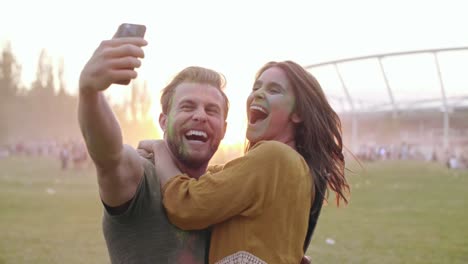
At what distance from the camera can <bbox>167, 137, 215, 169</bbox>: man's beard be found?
2605 millimetres

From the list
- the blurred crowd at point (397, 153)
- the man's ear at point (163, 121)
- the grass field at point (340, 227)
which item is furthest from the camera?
the blurred crowd at point (397, 153)

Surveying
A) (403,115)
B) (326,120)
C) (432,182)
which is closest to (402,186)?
(432,182)

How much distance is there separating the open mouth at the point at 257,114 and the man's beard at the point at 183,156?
366mm

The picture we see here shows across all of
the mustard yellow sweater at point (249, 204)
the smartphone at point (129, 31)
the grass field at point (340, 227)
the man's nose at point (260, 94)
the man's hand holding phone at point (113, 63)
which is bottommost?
the grass field at point (340, 227)

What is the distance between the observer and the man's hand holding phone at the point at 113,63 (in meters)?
1.83

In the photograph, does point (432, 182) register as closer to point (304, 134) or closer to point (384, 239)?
point (384, 239)

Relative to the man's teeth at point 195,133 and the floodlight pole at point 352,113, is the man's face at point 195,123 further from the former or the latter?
the floodlight pole at point 352,113

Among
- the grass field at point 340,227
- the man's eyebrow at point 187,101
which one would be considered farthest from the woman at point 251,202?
the grass field at point 340,227

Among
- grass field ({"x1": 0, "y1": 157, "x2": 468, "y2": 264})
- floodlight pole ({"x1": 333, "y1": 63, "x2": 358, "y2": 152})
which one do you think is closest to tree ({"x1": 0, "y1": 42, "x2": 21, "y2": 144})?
floodlight pole ({"x1": 333, "y1": 63, "x2": 358, "y2": 152})

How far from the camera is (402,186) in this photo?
23703 mm

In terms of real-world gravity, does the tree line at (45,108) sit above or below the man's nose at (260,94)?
below

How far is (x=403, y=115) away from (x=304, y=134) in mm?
66847

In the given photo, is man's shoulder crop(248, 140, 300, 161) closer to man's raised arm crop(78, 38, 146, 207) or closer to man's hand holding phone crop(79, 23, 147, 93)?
man's raised arm crop(78, 38, 146, 207)

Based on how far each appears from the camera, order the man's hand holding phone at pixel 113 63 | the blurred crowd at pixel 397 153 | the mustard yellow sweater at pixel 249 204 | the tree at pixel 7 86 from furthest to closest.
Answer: the tree at pixel 7 86
the blurred crowd at pixel 397 153
the mustard yellow sweater at pixel 249 204
the man's hand holding phone at pixel 113 63
